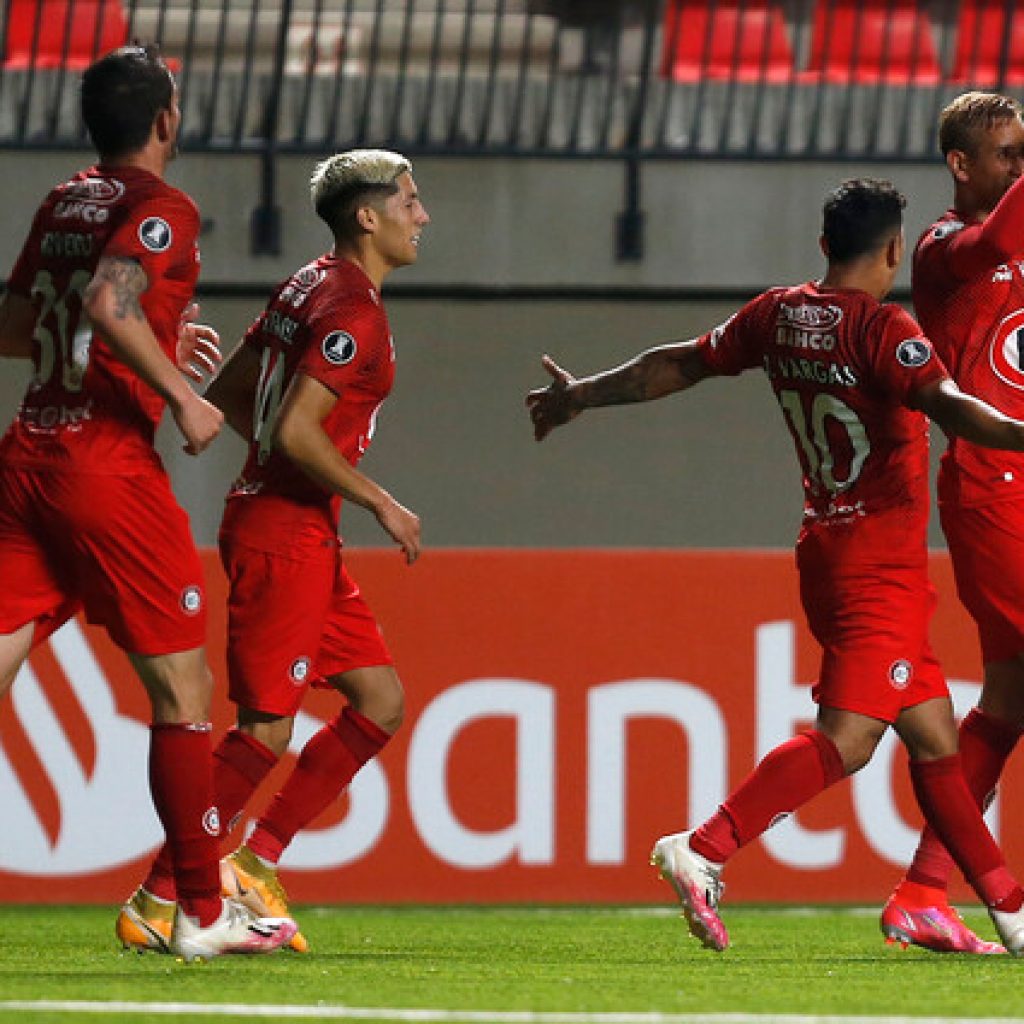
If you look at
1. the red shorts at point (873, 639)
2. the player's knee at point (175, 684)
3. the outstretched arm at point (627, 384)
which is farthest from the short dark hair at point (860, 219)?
the player's knee at point (175, 684)

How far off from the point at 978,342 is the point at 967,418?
74 cm

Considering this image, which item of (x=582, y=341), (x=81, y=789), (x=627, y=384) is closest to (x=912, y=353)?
(x=627, y=384)

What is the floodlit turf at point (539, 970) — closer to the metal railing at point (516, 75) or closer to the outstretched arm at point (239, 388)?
the outstretched arm at point (239, 388)

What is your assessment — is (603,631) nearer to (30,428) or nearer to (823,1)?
(30,428)

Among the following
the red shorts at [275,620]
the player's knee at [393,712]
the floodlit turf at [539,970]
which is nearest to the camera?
the floodlit turf at [539,970]

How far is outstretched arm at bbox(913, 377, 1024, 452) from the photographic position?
19.7ft

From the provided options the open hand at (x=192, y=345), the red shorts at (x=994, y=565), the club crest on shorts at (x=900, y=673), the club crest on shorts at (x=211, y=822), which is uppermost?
the open hand at (x=192, y=345)

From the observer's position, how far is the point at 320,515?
666cm

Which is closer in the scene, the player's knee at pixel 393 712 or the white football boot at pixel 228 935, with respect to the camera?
the white football boot at pixel 228 935

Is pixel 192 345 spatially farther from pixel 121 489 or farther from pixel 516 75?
pixel 516 75

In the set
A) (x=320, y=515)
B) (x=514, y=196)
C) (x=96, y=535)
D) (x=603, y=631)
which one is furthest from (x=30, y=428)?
(x=514, y=196)

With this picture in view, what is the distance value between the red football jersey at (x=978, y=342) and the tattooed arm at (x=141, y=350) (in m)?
2.04

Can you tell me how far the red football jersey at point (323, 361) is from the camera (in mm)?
6453

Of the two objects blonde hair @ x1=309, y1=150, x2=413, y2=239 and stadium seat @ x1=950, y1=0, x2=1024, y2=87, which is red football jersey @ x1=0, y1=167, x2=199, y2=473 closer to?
blonde hair @ x1=309, y1=150, x2=413, y2=239
